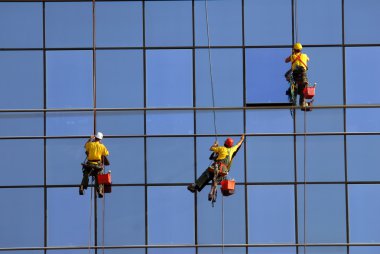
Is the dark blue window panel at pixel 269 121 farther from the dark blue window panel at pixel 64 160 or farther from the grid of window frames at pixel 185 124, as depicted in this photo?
the dark blue window panel at pixel 64 160

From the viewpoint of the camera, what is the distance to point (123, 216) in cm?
4134

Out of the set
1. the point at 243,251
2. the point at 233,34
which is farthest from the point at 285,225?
the point at 233,34

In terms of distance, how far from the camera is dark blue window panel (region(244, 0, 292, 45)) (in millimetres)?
41969

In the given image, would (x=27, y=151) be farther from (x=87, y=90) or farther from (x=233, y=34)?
(x=233, y=34)

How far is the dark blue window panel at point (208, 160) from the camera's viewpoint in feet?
136

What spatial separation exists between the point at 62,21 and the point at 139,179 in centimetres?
432

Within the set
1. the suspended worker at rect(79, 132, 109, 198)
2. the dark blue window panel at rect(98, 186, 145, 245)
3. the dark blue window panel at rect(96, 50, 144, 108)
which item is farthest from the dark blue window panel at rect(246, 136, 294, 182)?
the suspended worker at rect(79, 132, 109, 198)

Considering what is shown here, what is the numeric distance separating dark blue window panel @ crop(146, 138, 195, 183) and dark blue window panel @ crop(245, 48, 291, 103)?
198cm

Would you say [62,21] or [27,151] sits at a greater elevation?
[62,21]

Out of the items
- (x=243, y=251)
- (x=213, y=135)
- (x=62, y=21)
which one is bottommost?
(x=243, y=251)

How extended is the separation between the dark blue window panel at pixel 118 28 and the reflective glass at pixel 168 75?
556 millimetres

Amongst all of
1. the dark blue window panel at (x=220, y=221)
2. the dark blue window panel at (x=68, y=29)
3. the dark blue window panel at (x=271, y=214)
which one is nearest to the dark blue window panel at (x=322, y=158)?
the dark blue window panel at (x=271, y=214)

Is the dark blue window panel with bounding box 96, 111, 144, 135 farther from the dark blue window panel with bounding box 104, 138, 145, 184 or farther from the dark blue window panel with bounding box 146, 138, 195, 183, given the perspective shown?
the dark blue window panel with bounding box 146, 138, 195, 183

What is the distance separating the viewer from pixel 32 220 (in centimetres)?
4134
